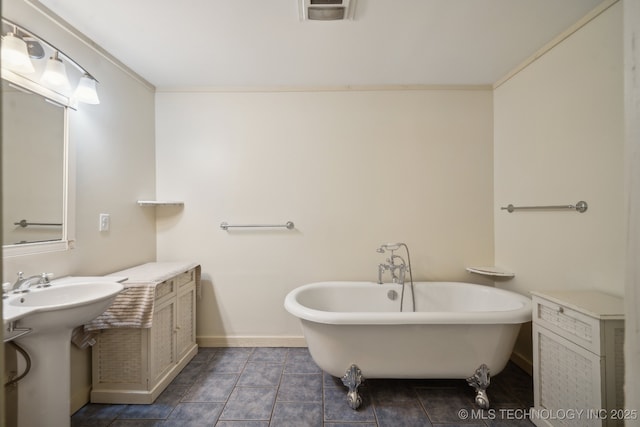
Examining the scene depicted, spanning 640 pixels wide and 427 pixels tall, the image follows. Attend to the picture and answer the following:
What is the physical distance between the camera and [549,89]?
176cm

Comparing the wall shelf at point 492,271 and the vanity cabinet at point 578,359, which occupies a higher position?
the wall shelf at point 492,271

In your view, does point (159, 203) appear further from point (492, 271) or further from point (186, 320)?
point (492, 271)

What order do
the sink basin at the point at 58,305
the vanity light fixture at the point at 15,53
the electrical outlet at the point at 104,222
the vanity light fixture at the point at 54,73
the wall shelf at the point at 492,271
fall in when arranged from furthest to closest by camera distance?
the wall shelf at the point at 492,271 → the electrical outlet at the point at 104,222 → the vanity light fixture at the point at 54,73 → the vanity light fixture at the point at 15,53 → the sink basin at the point at 58,305

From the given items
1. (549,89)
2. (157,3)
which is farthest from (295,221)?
(549,89)

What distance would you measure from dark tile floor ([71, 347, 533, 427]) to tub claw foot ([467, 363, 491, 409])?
0.15 ft

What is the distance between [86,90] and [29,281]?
3.55 ft

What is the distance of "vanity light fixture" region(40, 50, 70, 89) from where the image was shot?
1397 millimetres

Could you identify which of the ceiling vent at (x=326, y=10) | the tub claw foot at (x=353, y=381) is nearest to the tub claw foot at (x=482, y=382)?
the tub claw foot at (x=353, y=381)

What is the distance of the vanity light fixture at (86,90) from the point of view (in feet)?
5.08

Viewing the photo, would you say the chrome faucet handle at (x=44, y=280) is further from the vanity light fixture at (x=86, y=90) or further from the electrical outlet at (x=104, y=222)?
the vanity light fixture at (x=86, y=90)

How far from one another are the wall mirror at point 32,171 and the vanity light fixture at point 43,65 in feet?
0.26

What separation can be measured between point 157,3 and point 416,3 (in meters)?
1.39

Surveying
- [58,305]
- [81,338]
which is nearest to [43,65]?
[58,305]

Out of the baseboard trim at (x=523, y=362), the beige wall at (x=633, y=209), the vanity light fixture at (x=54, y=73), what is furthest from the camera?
the baseboard trim at (x=523, y=362)
